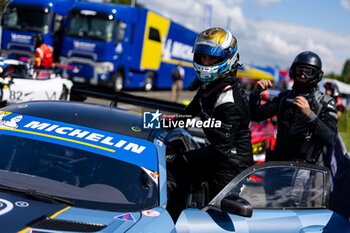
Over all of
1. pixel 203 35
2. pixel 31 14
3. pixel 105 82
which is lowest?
pixel 105 82

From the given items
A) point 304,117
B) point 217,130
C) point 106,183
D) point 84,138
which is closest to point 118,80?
point 304,117

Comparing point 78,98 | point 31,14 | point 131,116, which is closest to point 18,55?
point 31,14

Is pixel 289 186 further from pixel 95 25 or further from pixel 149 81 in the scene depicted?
pixel 149 81

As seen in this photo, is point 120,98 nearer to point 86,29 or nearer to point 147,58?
point 86,29

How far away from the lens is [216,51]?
349cm

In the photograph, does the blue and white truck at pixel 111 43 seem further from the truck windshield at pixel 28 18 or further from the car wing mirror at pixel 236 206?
the car wing mirror at pixel 236 206

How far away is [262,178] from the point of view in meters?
3.34

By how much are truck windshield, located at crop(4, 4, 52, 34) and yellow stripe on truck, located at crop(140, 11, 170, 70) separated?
4.58 meters

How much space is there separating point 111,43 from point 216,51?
13995 mm

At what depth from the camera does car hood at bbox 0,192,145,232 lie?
6.94ft

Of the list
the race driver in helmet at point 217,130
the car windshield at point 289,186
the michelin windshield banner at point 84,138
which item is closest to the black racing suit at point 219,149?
the race driver in helmet at point 217,130

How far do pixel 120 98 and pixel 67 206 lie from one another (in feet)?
6.61

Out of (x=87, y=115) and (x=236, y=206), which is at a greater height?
(x=87, y=115)

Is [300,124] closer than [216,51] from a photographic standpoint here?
No
